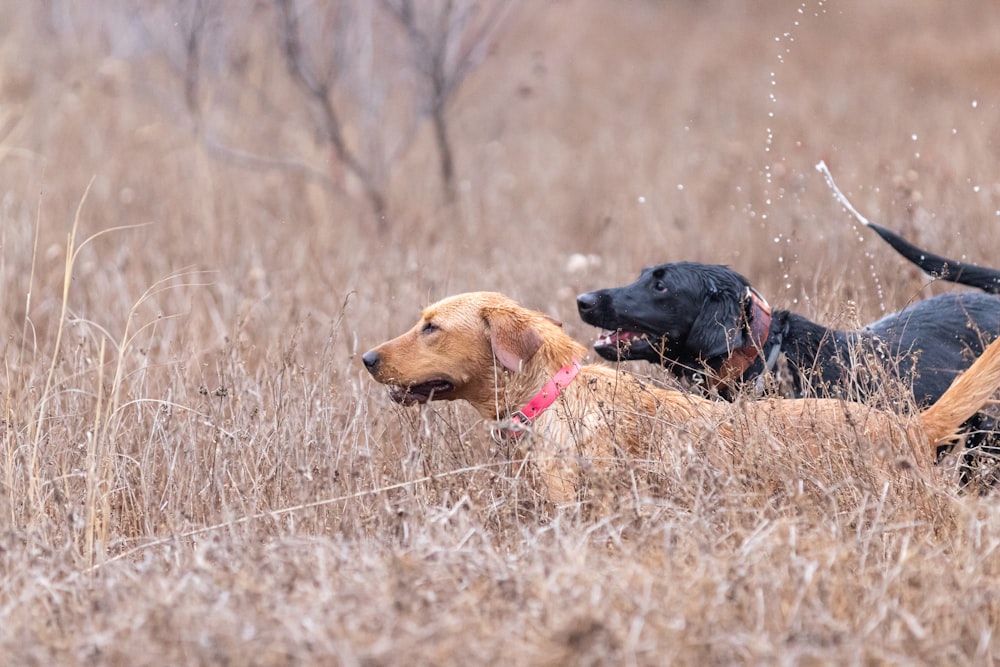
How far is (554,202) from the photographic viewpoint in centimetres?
941

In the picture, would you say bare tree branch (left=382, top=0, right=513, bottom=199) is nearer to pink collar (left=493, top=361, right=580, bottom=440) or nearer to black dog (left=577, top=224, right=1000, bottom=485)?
black dog (left=577, top=224, right=1000, bottom=485)

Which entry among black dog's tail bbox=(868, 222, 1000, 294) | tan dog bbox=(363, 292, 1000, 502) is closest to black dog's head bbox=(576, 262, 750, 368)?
tan dog bbox=(363, 292, 1000, 502)

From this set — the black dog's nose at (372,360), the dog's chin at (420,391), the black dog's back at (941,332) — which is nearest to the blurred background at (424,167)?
the black dog's back at (941,332)

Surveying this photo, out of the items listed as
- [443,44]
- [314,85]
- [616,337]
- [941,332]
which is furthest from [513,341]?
[314,85]

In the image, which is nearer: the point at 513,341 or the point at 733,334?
the point at 513,341

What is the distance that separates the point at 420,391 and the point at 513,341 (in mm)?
398

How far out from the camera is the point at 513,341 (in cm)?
405

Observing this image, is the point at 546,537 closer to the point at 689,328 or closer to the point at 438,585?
the point at 438,585

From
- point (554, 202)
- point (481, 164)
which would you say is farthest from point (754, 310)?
point (481, 164)

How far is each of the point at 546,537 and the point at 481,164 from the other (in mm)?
7700

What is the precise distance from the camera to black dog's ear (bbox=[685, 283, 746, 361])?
4.45 m

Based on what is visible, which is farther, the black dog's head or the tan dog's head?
the black dog's head

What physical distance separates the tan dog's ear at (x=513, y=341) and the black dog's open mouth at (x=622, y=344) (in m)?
0.35

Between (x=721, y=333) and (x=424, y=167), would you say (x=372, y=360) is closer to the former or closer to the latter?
(x=721, y=333)
